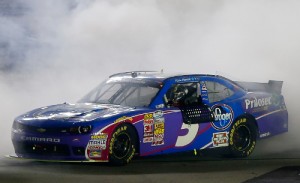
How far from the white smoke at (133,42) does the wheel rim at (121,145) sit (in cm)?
488

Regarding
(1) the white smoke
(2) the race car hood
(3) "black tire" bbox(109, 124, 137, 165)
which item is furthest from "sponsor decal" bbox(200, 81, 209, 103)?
(1) the white smoke

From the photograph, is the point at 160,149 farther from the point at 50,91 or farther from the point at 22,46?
the point at 22,46

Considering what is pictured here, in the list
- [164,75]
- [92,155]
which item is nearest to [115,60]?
[164,75]

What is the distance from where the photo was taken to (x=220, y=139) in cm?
940

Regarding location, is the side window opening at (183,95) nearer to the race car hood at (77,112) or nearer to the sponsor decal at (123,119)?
the race car hood at (77,112)

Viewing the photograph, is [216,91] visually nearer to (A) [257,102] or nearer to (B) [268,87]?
(A) [257,102]

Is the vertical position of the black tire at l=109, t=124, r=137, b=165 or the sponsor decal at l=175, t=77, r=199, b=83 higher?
the sponsor decal at l=175, t=77, r=199, b=83

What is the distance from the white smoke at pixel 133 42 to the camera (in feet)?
47.7

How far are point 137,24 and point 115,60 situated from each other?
1899 mm

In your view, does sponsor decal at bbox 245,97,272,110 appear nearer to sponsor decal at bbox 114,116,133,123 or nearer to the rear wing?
the rear wing

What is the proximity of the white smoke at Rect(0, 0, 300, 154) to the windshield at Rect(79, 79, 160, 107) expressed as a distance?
3.64 meters

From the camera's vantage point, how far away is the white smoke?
14.5 meters

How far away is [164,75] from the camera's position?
9.42 metres

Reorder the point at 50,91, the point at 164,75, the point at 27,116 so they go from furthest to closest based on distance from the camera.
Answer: the point at 50,91 < the point at 164,75 < the point at 27,116
